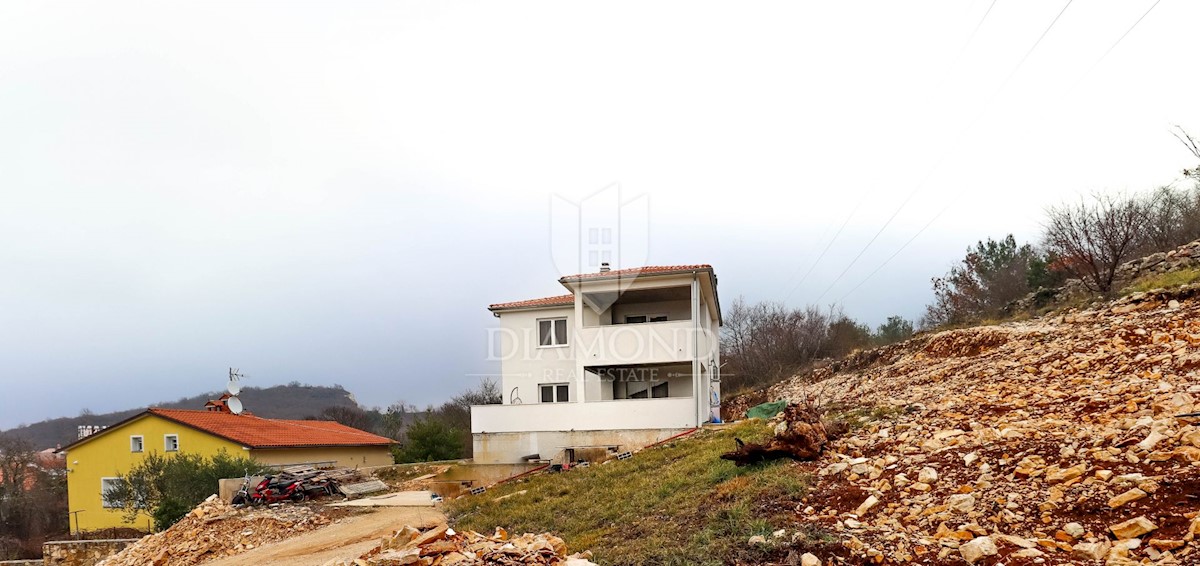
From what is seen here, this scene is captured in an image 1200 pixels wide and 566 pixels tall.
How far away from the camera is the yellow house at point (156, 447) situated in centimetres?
2808

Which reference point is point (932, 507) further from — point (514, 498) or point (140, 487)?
point (140, 487)

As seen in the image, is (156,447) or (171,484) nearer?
(171,484)

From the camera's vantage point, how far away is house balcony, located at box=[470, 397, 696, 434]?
62.9 feet

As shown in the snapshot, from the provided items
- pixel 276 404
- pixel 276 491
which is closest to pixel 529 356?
pixel 276 491

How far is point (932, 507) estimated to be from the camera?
23.0 feet

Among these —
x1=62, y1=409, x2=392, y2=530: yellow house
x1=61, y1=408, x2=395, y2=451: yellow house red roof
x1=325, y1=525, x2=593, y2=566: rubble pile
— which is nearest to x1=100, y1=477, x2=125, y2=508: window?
x1=62, y1=409, x2=392, y2=530: yellow house

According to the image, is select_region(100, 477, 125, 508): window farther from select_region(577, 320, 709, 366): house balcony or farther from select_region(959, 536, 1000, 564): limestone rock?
select_region(959, 536, 1000, 564): limestone rock

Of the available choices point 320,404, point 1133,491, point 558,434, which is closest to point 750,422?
point 558,434

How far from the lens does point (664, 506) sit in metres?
9.41

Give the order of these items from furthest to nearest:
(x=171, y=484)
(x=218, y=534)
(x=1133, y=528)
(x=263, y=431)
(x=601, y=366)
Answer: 1. (x=263, y=431)
2. (x=171, y=484)
3. (x=601, y=366)
4. (x=218, y=534)
5. (x=1133, y=528)

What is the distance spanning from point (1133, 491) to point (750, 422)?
1130cm

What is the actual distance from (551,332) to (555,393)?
6.52 ft

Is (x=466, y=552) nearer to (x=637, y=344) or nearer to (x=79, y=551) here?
(x=637, y=344)

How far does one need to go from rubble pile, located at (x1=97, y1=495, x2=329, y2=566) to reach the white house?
603 centimetres
